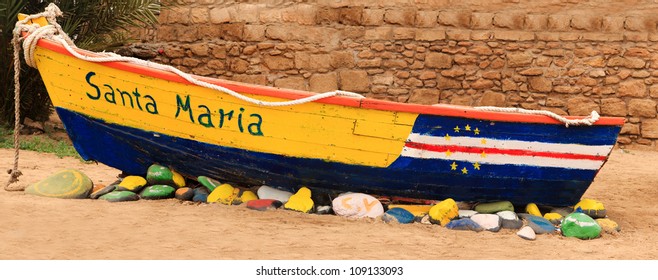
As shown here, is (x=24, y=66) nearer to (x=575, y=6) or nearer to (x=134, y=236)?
(x=134, y=236)

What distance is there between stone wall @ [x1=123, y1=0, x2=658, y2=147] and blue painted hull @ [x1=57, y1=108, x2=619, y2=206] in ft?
13.6

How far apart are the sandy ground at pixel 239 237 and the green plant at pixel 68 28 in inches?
128

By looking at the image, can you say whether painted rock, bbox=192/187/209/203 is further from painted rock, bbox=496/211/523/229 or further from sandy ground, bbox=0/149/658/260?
painted rock, bbox=496/211/523/229

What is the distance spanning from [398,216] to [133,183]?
173 centimetres

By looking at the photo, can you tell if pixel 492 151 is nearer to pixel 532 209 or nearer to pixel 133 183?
pixel 532 209

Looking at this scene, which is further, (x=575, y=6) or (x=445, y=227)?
(x=575, y=6)

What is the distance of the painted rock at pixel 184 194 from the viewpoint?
16.6 ft

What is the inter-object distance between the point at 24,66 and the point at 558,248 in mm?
5801

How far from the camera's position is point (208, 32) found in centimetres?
948

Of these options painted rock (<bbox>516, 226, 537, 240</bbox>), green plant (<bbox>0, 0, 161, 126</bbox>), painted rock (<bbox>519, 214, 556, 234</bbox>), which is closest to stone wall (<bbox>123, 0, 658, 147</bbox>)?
green plant (<bbox>0, 0, 161, 126</bbox>)

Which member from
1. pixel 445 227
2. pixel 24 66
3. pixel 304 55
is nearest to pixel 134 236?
pixel 445 227

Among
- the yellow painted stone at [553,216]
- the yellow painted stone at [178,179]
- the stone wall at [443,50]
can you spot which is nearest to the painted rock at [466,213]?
Answer: the yellow painted stone at [553,216]

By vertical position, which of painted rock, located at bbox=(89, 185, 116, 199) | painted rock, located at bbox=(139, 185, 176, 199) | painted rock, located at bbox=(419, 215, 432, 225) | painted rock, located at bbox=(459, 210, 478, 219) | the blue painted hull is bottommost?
painted rock, located at bbox=(89, 185, 116, 199)

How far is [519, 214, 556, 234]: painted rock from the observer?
15.2ft
